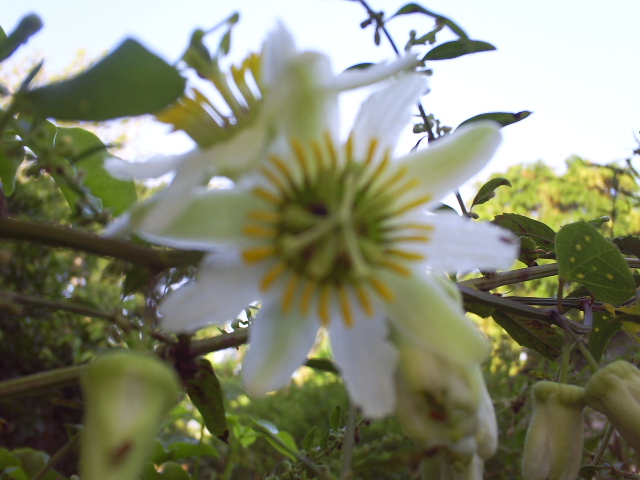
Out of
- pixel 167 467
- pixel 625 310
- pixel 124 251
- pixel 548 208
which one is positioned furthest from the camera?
pixel 548 208

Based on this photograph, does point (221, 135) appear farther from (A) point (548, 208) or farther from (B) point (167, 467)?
(A) point (548, 208)

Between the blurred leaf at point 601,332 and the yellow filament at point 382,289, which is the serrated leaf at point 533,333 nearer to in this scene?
the blurred leaf at point 601,332

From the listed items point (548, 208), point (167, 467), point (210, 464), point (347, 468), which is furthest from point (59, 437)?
point (548, 208)

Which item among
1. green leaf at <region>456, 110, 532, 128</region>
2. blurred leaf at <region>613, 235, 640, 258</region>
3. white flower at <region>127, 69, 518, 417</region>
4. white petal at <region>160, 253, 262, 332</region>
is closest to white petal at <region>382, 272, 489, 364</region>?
white flower at <region>127, 69, 518, 417</region>

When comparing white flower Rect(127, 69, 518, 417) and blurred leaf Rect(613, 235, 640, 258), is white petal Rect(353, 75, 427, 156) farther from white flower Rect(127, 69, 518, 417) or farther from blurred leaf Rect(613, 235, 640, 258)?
blurred leaf Rect(613, 235, 640, 258)

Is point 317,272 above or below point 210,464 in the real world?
above

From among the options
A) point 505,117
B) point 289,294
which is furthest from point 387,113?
point 505,117
